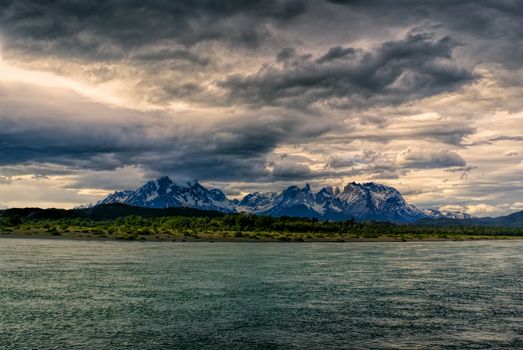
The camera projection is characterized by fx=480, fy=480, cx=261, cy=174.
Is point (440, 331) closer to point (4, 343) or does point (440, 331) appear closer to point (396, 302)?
point (396, 302)

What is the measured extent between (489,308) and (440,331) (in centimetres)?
1435

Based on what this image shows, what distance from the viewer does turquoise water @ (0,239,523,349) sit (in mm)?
38125

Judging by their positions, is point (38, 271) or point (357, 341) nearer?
point (357, 341)

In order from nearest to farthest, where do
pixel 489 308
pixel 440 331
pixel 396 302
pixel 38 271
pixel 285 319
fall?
pixel 440 331, pixel 285 319, pixel 489 308, pixel 396 302, pixel 38 271

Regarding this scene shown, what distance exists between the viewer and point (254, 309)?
51.0 m

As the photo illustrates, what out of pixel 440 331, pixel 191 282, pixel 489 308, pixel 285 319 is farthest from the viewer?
pixel 191 282

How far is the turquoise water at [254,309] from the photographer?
38.1 metres

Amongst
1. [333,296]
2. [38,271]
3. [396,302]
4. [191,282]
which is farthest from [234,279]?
[38,271]

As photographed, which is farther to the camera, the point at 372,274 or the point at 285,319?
the point at 372,274

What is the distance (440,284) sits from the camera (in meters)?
73.2

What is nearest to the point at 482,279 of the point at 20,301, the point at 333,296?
the point at 333,296

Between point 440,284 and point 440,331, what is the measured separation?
110 feet

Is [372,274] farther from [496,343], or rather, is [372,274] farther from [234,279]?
[496,343]

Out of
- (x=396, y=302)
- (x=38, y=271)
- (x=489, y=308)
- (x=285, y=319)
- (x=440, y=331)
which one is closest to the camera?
(x=440, y=331)
